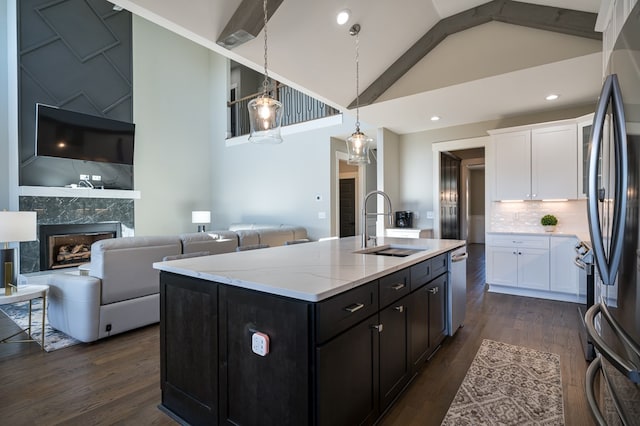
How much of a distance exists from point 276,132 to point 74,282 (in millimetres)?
2265

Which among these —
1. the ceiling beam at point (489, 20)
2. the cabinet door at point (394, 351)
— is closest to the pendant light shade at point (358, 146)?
the ceiling beam at point (489, 20)

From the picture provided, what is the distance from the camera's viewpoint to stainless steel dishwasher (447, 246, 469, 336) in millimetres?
2811

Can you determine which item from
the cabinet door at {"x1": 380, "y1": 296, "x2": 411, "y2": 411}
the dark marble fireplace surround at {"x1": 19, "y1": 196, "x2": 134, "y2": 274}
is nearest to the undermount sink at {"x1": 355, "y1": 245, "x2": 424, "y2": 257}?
the cabinet door at {"x1": 380, "y1": 296, "x2": 411, "y2": 411}

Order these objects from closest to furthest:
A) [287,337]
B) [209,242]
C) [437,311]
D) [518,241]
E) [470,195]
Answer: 1. [287,337]
2. [437,311]
3. [209,242]
4. [518,241]
5. [470,195]

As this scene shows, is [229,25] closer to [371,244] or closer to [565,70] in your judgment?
[371,244]

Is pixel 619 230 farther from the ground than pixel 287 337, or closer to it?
farther from the ground

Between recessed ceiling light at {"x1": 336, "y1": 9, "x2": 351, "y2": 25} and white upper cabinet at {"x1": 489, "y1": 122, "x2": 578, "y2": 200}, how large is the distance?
280 centimetres

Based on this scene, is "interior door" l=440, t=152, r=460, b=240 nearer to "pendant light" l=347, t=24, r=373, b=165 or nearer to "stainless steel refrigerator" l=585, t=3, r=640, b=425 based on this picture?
"pendant light" l=347, t=24, r=373, b=165

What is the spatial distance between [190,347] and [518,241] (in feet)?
14.4

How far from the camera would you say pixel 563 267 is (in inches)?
161

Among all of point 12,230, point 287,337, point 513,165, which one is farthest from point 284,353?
point 513,165

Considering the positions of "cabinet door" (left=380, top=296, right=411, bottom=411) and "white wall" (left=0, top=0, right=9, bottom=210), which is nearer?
"cabinet door" (left=380, top=296, right=411, bottom=411)

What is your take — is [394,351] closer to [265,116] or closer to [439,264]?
[439,264]

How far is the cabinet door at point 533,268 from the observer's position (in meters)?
4.21
